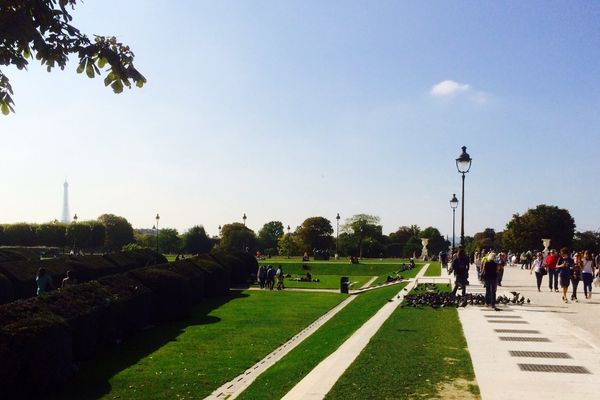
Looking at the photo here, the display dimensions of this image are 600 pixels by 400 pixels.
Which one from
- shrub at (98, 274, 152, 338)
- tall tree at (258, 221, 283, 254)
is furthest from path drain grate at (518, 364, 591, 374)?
tall tree at (258, 221, 283, 254)

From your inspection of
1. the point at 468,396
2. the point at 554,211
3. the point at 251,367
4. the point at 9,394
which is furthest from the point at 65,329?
the point at 554,211

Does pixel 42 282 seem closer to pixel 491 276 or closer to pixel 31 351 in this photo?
pixel 31 351

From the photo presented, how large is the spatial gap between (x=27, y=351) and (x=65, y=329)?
5.13ft

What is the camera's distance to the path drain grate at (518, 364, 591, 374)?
8.84m

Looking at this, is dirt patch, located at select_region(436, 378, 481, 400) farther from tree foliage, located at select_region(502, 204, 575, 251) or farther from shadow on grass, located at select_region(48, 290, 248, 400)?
tree foliage, located at select_region(502, 204, 575, 251)

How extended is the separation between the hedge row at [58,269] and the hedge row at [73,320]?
4711 mm

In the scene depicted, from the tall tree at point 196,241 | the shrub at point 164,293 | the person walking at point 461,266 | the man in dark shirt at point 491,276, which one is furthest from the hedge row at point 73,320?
the tall tree at point 196,241

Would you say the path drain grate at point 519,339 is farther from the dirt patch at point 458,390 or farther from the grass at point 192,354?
the grass at point 192,354


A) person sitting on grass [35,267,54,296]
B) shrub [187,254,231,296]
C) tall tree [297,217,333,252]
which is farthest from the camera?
tall tree [297,217,333,252]

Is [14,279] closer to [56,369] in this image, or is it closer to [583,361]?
[56,369]

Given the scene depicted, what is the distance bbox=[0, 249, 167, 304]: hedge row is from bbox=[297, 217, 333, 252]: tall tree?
69.0 m

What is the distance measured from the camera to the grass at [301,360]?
9.19 metres

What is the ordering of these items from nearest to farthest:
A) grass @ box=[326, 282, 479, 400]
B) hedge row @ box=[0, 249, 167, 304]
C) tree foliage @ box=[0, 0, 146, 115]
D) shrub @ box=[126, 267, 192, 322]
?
tree foliage @ box=[0, 0, 146, 115] → grass @ box=[326, 282, 479, 400] → shrub @ box=[126, 267, 192, 322] → hedge row @ box=[0, 249, 167, 304]

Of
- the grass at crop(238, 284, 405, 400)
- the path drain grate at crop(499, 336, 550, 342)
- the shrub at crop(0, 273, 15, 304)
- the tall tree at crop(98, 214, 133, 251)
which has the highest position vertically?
the tall tree at crop(98, 214, 133, 251)
